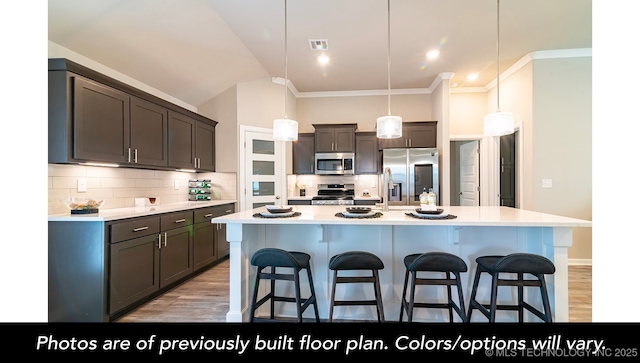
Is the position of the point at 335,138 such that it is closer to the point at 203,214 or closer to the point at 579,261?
the point at 203,214

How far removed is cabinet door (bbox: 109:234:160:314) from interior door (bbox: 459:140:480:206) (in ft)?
16.7

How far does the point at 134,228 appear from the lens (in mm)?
2354

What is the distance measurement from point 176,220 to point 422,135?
4.05 meters

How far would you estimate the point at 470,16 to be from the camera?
2.88m

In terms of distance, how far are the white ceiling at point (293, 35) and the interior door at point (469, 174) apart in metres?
1.45

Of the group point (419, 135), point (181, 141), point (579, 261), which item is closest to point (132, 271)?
point (181, 141)

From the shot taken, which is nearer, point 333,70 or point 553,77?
point 553,77

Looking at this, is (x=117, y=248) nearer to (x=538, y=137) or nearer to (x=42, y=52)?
(x=42, y=52)

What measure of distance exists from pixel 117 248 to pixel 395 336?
2250 millimetres

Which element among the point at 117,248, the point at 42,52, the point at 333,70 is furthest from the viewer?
the point at 333,70

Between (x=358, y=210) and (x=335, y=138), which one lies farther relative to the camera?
(x=335, y=138)
